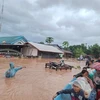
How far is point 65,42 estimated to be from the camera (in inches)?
2778

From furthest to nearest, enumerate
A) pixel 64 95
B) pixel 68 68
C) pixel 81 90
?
pixel 68 68, pixel 64 95, pixel 81 90

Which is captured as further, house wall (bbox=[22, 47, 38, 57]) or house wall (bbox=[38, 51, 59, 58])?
house wall (bbox=[38, 51, 59, 58])

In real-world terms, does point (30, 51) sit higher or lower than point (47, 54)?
higher

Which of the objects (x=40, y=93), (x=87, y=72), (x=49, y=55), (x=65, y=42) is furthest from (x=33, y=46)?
(x=65, y=42)

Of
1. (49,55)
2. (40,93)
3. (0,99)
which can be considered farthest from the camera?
(49,55)

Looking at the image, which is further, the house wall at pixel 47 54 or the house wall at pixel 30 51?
the house wall at pixel 47 54

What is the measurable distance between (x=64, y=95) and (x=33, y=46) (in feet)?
104

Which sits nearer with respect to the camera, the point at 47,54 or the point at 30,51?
the point at 30,51

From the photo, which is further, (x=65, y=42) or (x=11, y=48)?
(x=65, y=42)

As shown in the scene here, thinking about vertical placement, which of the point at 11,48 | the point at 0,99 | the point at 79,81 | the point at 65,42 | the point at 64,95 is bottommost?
A: the point at 0,99

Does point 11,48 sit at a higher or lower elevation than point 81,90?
higher

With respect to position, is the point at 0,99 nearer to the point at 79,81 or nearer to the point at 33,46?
the point at 79,81

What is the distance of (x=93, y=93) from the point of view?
300 cm

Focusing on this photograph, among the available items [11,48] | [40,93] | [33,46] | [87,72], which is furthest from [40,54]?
[87,72]
